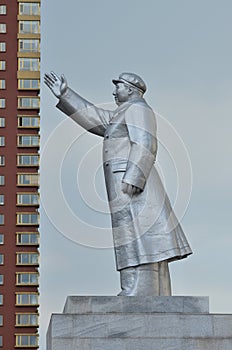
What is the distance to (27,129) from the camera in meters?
65.9

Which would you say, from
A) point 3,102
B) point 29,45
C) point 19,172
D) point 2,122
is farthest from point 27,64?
point 19,172

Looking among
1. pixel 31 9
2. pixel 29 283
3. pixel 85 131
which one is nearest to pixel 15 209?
pixel 29 283

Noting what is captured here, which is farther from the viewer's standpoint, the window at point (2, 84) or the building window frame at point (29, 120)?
the window at point (2, 84)

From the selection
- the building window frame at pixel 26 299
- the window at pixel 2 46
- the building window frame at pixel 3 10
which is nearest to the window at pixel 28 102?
the window at pixel 2 46

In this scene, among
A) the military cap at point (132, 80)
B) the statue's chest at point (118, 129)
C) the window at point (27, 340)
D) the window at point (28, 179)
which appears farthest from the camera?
the window at point (28, 179)

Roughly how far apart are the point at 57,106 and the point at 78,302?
461 centimetres

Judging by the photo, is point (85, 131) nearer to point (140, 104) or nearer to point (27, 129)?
point (140, 104)

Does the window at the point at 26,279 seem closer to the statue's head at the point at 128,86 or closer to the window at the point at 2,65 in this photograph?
the window at the point at 2,65

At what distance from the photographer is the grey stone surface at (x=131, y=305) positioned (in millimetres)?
20828

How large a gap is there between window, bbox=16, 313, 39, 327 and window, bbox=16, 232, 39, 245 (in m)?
4.18

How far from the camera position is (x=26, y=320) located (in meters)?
62.7

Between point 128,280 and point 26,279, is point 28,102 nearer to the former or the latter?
point 26,279

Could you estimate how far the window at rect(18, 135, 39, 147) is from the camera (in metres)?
65.8

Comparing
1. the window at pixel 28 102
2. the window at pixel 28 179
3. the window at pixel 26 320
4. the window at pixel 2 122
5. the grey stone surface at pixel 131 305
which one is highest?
the window at pixel 28 102
